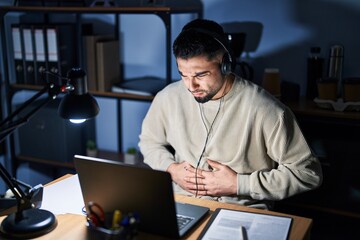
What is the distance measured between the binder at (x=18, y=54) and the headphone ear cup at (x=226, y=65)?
1.45m

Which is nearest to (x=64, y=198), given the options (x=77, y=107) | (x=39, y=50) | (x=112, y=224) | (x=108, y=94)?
(x=77, y=107)

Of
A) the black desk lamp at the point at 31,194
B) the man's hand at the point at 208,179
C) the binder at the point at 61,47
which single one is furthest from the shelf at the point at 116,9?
the black desk lamp at the point at 31,194

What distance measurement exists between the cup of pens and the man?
0.51 m

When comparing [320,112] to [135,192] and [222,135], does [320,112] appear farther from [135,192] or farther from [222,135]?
[135,192]

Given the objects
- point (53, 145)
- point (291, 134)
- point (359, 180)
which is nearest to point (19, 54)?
point (53, 145)

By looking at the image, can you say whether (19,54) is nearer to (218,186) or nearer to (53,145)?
(53,145)

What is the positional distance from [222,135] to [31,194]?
726 mm

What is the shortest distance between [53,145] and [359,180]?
166cm

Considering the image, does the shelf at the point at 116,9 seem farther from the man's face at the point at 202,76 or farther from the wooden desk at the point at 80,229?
the wooden desk at the point at 80,229

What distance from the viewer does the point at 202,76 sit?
1.59 m

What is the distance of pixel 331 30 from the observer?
219 centimetres

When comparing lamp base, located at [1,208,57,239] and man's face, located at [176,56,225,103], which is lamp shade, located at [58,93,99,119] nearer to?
lamp base, located at [1,208,57,239]

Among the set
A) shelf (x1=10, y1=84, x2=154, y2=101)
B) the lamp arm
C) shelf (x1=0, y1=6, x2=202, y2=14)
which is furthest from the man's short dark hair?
shelf (x1=10, y1=84, x2=154, y2=101)

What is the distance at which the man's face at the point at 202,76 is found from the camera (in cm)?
156
